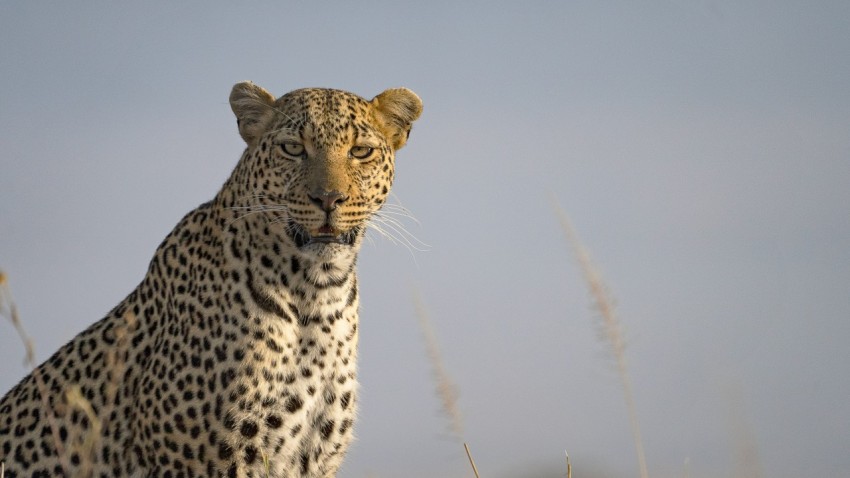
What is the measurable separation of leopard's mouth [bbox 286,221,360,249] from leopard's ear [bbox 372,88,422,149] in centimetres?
117

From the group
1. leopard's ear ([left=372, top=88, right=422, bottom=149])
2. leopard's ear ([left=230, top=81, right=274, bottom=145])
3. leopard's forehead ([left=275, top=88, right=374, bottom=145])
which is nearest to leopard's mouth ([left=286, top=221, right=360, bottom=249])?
leopard's forehead ([left=275, top=88, right=374, bottom=145])

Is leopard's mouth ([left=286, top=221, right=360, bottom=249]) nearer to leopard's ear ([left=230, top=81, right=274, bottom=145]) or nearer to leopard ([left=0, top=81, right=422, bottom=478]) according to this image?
leopard ([left=0, top=81, right=422, bottom=478])

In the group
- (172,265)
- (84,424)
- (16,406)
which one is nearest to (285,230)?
(172,265)

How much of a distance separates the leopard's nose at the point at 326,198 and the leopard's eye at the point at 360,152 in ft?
1.88

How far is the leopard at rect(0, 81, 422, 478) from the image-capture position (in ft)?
21.5

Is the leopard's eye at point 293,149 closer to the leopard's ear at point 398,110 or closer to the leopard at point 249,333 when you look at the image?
the leopard at point 249,333

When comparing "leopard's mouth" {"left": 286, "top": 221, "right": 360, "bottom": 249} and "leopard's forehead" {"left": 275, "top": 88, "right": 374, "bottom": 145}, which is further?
"leopard's forehead" {"left": 275, "top": 88, "right": 374, "bottom": 145}

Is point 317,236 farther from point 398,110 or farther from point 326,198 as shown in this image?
point 398,110

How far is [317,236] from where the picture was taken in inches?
258

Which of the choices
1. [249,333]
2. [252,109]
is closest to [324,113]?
[252,109]

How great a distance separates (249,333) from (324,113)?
1.67 m

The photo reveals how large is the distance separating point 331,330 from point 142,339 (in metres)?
1.51

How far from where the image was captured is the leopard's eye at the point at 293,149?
6793 mm

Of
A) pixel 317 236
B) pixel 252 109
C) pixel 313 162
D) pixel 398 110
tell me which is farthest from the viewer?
pixel 398 110
